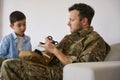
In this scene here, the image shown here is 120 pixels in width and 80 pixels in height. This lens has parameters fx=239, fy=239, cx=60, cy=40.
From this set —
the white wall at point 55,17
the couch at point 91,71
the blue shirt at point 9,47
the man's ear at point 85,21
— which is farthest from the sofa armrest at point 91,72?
the blue shirt at point 9,47

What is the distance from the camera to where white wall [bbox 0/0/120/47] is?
6.68 ft

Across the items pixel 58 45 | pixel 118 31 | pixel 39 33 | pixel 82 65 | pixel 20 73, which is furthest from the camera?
pixel 39 33

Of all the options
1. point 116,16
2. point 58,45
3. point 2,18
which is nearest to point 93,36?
point 58,45

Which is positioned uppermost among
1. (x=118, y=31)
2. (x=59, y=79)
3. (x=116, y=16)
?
(x=116, y=16)

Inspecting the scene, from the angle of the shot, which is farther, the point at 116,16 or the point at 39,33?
the point at 39,33

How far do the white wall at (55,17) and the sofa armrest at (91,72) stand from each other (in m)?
0.69

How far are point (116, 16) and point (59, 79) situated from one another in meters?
0.78

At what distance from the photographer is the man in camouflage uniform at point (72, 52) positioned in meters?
1.56

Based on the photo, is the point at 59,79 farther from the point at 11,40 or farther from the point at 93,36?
the point at 11,40

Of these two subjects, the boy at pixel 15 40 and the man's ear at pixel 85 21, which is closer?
the man's ear at pixel 85 21

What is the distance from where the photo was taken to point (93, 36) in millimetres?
1662

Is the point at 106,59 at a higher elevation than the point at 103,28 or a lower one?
lower

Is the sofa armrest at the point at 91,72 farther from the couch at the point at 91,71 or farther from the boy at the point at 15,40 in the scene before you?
the boy at the point at 15,40

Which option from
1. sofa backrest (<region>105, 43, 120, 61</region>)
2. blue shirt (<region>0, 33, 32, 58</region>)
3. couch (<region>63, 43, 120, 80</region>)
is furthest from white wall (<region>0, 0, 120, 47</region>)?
couch (<region>63, 43, 120, 80</region>)
